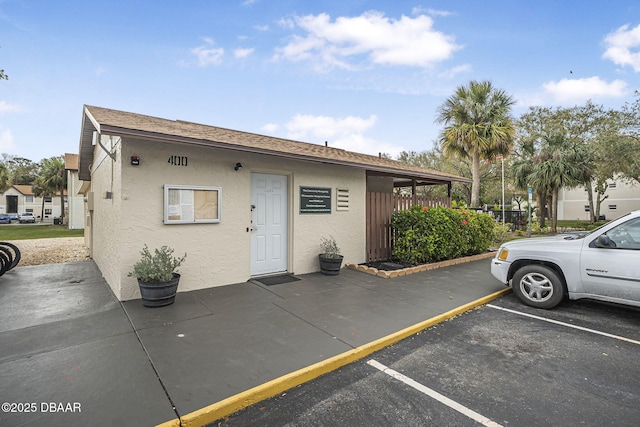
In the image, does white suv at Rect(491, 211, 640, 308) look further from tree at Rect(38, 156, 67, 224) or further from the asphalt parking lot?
tree at Rect(38, 156, 67, 224)

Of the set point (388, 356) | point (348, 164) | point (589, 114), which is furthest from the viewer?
point (589, 114)

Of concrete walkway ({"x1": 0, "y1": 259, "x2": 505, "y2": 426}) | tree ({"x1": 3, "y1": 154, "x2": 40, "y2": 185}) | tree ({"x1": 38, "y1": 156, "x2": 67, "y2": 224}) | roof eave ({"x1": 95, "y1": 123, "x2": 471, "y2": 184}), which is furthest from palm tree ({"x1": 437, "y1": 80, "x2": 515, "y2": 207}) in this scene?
tree ({"x1": 3, "y1": 154, "x2": 40, "y2": 185})

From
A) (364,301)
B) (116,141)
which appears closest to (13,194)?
(116,141)

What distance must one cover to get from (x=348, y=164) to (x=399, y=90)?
8.71 meters

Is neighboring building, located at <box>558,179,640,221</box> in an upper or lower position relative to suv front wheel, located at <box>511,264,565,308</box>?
upper

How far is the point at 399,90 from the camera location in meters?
13.6

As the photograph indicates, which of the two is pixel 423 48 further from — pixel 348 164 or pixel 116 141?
pixel 116 141

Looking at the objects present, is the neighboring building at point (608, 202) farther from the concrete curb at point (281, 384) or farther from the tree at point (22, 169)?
the tree at point (22, 169)

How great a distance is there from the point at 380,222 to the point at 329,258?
2.46 metres

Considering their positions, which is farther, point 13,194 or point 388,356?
point 13,194

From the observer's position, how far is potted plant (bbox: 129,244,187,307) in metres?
4.39

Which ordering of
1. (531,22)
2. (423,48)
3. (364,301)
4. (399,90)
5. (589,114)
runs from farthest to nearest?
1. (589,114)
2. (399,90)
3. (423,48)
4. (531,22)
5. (364,301)

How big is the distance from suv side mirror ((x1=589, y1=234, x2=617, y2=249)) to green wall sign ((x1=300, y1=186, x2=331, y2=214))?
489 centimetres

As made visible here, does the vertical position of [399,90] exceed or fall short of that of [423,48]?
it falls short
